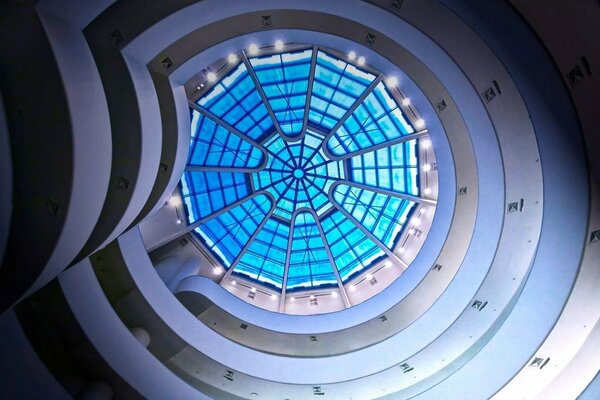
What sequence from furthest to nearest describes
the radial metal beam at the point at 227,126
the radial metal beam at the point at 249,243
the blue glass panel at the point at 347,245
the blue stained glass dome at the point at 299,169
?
the blue glass panel at the point at 347,245 < the radial metal beam at the point at 249,243 < the blue stained glass dome at the point at 299,169 < the radial metal beam at the point at 227,126

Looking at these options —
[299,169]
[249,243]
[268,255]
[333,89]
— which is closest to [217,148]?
[299,169]

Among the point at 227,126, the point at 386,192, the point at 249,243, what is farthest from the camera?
the point at 249,243

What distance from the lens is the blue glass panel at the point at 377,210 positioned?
808 inches

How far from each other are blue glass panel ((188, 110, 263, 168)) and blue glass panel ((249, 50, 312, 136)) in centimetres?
245

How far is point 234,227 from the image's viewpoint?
2206cm

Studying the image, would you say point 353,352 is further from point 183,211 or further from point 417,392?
point 183,211

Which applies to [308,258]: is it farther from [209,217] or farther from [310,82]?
[310,82]

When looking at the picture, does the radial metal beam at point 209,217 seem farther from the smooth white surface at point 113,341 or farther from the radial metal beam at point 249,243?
the smooth white surface at point 113,341

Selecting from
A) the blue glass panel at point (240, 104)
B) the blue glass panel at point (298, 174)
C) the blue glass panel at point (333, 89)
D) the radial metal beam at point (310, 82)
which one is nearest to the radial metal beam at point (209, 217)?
the blue glass panel at point (298, 174)

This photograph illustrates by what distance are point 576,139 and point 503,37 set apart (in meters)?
2.81

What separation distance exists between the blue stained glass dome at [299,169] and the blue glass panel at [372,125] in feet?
0.18

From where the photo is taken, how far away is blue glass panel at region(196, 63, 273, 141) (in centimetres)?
1803

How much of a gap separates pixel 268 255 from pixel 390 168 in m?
9.01

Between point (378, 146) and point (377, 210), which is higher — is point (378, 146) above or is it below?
above
